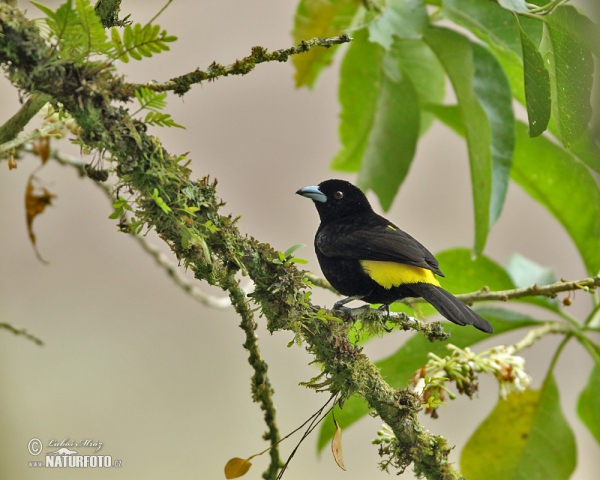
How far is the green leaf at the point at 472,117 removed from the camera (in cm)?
153

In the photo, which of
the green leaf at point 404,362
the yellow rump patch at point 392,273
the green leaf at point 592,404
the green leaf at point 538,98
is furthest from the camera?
the green leaf at point 592,404

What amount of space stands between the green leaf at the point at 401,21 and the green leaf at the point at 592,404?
1.20m

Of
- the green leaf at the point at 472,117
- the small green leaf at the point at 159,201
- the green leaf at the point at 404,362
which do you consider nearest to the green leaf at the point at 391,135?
the green leaf at the point at 472,117

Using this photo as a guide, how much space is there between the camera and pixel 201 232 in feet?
3.29

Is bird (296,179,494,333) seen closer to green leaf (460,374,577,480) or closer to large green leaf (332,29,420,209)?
large green leaf (332,29,420,209)

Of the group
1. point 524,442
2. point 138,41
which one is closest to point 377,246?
point 138,41

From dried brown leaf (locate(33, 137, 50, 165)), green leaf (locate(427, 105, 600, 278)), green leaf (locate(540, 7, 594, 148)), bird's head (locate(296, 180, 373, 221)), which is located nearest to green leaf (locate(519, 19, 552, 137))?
green leaf (locate(540, 7, 594, 148))

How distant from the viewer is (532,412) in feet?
6.60

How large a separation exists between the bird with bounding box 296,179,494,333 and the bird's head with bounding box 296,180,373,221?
0.28 feet

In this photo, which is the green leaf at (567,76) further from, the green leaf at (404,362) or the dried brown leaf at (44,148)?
the dried brown leaf at (44,148)

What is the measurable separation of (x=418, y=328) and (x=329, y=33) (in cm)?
131

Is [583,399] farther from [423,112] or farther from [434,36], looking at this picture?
[434,36]

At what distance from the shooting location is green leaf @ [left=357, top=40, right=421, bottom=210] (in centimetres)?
192

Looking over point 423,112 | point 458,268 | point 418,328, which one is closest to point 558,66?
point 418,328
